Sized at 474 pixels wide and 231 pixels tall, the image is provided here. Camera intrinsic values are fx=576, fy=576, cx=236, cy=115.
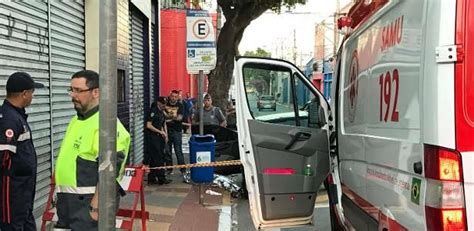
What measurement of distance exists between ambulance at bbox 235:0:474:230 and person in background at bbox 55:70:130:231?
1.77 meters

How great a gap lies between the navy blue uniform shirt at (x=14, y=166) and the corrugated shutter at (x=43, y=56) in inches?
55.7

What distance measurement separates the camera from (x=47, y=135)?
6992mm

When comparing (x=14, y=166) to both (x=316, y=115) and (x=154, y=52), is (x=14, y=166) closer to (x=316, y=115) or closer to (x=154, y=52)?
(x=316, y=115)

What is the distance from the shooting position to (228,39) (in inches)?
623

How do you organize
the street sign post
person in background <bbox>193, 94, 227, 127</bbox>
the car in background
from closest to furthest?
the car in background < the street sign post < person in background <bbox>193, 94, 227, 127</bbox>

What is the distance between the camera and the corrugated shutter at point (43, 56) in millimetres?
5879

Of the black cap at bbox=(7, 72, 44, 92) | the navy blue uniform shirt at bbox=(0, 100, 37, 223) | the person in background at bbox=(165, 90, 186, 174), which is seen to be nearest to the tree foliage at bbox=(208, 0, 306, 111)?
the person in background at bbox=(165, 90, 186, 174)

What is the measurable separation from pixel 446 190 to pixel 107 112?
1.71m

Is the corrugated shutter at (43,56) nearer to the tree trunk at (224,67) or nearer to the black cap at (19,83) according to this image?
the black cap at (19,83)

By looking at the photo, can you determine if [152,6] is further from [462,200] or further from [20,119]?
[462,200]

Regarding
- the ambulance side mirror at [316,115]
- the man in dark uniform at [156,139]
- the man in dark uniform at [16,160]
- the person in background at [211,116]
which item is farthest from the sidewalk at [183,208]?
the man in dark uniform at [16,160]

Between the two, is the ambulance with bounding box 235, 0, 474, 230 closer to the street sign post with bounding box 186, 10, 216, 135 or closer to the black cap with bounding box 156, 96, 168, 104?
the street sign post with bounding box 186, 10, 216, 135

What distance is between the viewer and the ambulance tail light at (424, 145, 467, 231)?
2732 millimetres

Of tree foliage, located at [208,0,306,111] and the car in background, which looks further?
tree foliage, located at [208,0,306,111]
